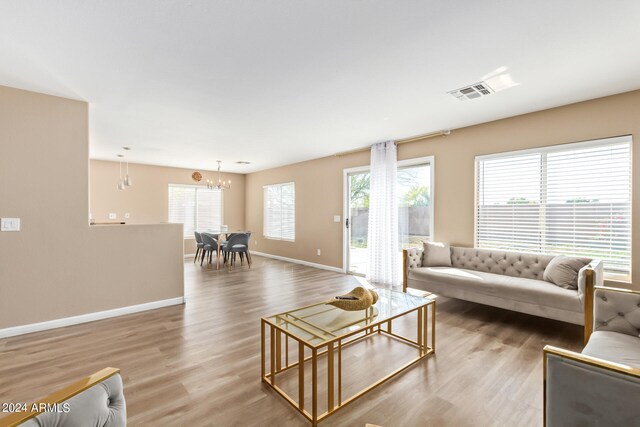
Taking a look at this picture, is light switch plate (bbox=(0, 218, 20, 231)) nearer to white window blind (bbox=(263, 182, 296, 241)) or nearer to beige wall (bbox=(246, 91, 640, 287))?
beige wall (bbox=(246, 91, 640, 287))

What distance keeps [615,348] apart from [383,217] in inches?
142

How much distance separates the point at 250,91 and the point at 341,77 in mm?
993

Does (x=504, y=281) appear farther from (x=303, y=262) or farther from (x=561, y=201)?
(x=303, y=262)

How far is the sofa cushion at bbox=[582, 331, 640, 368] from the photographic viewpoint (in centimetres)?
161

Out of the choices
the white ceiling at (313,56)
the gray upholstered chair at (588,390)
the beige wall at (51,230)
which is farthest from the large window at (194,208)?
the gray upholstered chair at (588,390)

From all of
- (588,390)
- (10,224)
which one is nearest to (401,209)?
(588,390)

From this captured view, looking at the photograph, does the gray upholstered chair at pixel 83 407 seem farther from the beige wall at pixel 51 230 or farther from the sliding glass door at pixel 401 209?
the sliding glass door at pixel 401 209

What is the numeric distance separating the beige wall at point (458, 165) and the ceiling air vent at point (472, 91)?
1132mm

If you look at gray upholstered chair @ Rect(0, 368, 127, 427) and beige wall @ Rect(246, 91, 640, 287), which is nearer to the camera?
gray upholstered chair @ Rect(0, 368, 127, 427)

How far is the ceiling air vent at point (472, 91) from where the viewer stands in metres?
Result: 2.95

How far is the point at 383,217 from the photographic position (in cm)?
520

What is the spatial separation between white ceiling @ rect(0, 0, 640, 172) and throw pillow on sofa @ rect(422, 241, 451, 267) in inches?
71.0

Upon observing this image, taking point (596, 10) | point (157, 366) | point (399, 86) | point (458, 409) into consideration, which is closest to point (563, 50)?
point (596, 10)

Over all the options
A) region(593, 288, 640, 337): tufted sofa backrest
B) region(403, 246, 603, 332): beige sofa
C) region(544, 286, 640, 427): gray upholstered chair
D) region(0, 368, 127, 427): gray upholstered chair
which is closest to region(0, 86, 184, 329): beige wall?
region(0, 368, 127, 427): gray upholstered chair
